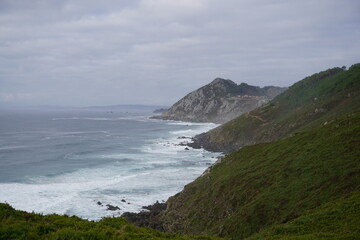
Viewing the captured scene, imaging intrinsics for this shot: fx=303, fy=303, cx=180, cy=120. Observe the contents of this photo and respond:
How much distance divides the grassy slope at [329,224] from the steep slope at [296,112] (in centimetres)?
4653

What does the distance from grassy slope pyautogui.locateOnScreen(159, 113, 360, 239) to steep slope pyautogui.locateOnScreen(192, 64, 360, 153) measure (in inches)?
1121

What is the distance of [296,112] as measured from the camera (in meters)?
94.3

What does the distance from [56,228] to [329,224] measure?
1773 cm

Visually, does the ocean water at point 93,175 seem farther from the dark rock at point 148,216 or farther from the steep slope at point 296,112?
the steep slope at point 296,112

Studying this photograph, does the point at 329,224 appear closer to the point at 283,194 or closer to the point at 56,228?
the point at 283,194

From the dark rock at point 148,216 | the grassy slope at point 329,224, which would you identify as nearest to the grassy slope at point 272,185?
the dark rock at point 148,216

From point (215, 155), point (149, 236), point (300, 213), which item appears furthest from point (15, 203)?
point (215, 155)

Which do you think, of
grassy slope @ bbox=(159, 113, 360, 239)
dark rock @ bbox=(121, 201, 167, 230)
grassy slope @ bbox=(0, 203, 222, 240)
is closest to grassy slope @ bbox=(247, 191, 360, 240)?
grassy slope @ bbox=(159, 113, 360, 239)

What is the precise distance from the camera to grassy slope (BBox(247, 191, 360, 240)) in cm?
1814

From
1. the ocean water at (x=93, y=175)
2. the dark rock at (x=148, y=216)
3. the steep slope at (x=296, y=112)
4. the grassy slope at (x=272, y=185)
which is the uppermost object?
the steep slope at (x=296, y=112)

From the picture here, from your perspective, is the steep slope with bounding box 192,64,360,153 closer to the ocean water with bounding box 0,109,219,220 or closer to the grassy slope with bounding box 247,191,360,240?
the ocean water with bounding box 0,109,219,220

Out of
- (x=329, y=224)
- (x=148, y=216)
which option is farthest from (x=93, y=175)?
(x=329, y=224)

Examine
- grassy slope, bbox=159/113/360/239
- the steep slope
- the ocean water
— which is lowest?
the ocean water

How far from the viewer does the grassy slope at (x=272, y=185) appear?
97.5 ft
